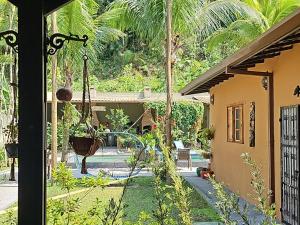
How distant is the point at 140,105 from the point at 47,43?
23.9 m

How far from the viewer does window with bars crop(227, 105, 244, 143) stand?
10.9 meters

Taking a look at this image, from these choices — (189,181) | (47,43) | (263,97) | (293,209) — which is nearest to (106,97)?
(189,181)

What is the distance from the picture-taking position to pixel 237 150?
11.1 metres

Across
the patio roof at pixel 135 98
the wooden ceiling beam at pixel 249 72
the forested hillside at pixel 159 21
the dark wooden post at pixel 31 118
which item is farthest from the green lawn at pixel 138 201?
the patio roof at pixel 135 98

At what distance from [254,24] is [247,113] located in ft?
15.6

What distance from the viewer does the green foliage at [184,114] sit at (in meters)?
24.3

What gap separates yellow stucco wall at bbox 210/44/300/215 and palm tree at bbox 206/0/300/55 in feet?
5.82

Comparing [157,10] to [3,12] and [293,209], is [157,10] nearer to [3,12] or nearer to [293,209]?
[3,12]

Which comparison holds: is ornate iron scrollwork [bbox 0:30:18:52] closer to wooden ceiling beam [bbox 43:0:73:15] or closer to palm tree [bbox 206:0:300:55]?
wooden ceiling beam [bbox 43:0:73:15]

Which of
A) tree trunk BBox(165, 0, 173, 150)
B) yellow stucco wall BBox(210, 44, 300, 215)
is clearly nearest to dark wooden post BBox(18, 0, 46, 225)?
yellow stucco wall BBox(210, 44, 300, 215)

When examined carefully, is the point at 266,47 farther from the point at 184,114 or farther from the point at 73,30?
the point at 184,114

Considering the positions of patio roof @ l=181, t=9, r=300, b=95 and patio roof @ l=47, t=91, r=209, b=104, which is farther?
patio roof @ l=47, t=91, r=209, b=104

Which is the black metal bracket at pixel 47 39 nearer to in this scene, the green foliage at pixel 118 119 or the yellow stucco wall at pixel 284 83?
the yellow stucco wall at pixel 284 83

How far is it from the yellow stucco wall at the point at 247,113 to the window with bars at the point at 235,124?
151 millimetres
